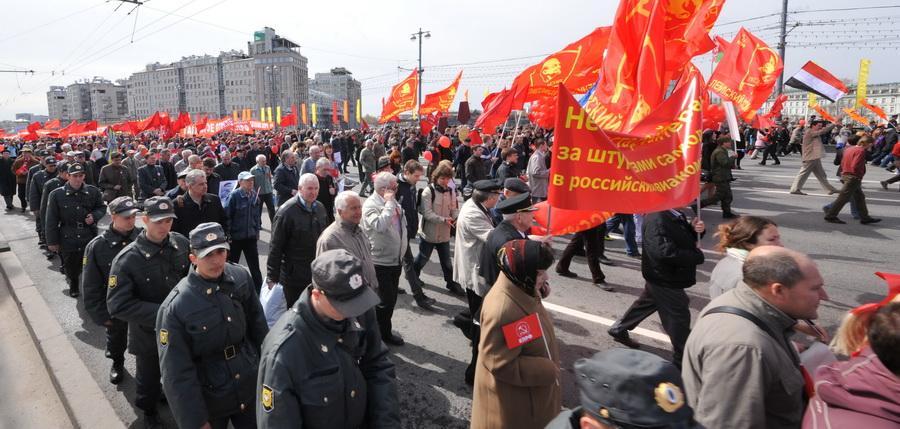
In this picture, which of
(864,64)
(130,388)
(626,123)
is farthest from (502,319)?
(864,64)

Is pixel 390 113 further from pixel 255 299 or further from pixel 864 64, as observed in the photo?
pixel 864 64

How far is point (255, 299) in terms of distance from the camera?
131 inches

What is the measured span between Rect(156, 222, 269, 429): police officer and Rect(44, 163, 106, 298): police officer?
5.10 meters

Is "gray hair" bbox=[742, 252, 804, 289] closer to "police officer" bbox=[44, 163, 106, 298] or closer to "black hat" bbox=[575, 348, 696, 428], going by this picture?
"black hat" bbox=[575, 348, 696, 428]

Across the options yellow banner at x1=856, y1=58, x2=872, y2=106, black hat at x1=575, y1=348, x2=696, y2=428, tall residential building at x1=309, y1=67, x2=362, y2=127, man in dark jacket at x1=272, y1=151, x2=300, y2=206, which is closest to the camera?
black hat at x1=575, y1=348, x2=696, y2=428

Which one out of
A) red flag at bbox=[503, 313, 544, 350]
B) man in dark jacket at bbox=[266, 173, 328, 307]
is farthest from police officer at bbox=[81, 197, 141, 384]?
red flag at bbox=[503, 313, 544, 350]

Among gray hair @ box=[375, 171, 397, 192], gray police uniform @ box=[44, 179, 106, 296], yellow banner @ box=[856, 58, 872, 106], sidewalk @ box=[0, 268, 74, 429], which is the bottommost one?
sidewalk @ box=[0, 268, 74, 429]

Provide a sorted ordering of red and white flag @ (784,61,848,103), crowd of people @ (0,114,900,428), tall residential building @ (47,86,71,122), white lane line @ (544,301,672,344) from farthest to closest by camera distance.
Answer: tall residential building @ (47,86,71,122)
red and white flag @ (784,61,848,103)
white lane line @ (544,301,672,344)
crowd of people @ (0,114,900,428)

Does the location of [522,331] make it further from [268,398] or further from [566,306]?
[566,306]

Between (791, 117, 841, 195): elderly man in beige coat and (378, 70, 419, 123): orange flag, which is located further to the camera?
(378, 70, 419, 123): orange flag

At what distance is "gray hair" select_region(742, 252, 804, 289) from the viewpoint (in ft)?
7.47

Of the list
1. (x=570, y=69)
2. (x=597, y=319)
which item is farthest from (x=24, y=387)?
(x=570, y=69)

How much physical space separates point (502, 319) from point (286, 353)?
3.53ft

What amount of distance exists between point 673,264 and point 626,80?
3.66 meters
